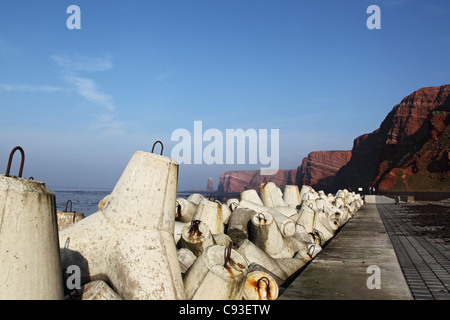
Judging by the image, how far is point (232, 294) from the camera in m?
3.58

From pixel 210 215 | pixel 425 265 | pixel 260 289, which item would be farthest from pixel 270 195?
pixel 260 289

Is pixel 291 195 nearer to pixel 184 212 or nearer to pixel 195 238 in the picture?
pixel 184 212

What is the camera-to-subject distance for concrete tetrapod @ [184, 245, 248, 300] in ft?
11.6

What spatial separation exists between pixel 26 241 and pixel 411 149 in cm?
7975

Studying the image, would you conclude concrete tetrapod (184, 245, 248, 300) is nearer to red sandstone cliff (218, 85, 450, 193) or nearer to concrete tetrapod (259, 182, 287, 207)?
concrete tetrapod (259, 182, 287, 207)

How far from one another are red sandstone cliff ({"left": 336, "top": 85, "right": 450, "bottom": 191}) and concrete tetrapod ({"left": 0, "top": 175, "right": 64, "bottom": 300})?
194ft

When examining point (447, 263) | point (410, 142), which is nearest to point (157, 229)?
point (447, 263)

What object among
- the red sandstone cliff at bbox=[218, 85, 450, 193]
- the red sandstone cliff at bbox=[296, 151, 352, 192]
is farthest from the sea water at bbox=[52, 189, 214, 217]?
the red sandstone cliff at bbox=[296, 151, 352, 192]

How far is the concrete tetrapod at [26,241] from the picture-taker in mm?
2477

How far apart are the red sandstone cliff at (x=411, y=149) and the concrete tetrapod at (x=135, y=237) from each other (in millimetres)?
57919
